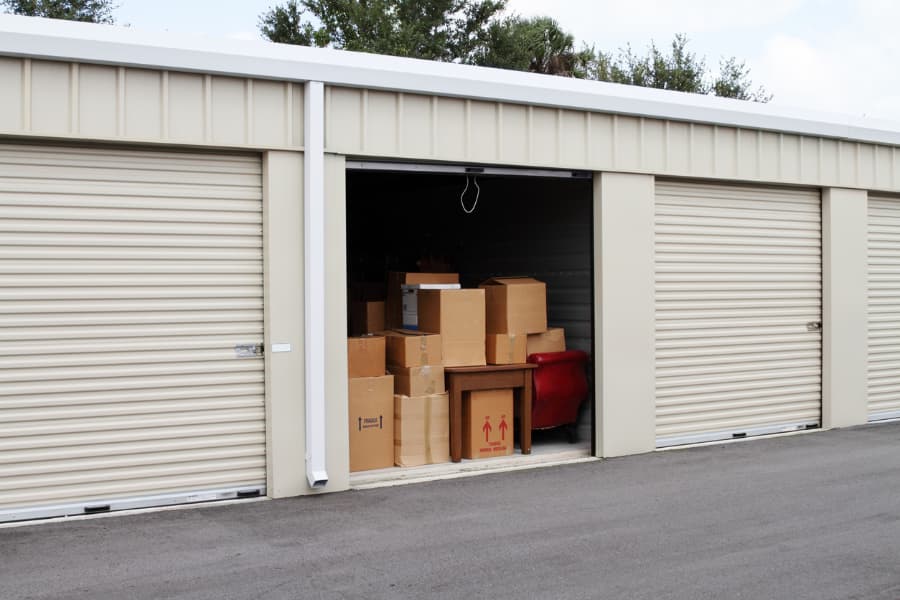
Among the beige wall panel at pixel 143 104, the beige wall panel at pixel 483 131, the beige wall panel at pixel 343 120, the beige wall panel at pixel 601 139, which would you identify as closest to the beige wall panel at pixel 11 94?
the beige wall panel at pixel 143 104

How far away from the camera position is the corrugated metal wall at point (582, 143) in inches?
310

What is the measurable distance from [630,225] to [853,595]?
193 inches

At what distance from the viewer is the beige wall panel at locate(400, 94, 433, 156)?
802cm

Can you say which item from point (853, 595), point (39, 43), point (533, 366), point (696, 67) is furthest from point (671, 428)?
point (696, 67)

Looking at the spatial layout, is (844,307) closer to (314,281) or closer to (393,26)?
(314,281)

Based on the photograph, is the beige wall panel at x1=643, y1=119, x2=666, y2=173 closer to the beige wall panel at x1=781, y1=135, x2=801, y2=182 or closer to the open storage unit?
the open storage unit

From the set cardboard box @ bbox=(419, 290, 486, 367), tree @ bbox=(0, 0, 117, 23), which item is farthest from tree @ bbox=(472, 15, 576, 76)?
cardboard box @ bbox=(419, 290, 486, 367)

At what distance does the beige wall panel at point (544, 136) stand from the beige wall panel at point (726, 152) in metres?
1.98

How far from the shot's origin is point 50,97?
668 centimetres

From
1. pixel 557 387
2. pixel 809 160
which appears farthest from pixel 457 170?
pixel 809 160

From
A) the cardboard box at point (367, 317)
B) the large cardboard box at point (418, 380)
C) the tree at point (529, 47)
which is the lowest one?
the large cardboard box at point (418, 380)

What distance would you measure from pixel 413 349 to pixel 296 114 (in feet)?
7.75

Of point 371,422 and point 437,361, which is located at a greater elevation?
point 437,361

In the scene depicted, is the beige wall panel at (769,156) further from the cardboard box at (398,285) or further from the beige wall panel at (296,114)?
the beige wall panel at (296,114)
